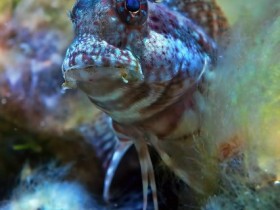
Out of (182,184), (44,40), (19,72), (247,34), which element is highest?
(44,40)

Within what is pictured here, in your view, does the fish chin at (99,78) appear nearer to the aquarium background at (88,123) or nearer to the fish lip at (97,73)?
the fish lip at (97,73)

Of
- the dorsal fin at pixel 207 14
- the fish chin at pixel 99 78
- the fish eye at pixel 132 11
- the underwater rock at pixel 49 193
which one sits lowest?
the underwater rock at pixel 49 193

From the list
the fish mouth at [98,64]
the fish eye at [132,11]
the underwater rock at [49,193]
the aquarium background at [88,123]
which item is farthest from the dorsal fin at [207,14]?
the underwater rock at [49,193]

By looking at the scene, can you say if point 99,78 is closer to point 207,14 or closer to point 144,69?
point 144,69

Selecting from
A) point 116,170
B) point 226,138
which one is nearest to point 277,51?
point 226,138

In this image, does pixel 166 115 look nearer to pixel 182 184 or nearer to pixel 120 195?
pixel 182 184

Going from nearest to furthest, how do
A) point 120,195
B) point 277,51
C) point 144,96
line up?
point 277,51 → point 144,96 → point 120,195

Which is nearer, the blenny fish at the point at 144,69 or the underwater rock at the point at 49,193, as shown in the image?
the blenny fish at the point at 144,69

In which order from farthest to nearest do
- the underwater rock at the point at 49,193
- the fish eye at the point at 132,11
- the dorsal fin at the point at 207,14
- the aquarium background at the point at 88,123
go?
1. the dorsal fin at the point at 207,14
2. the underwater rock at the point at 49,193
3. the fish eye at the point at 132,11
4. the aquarium background at the point at 88,123
